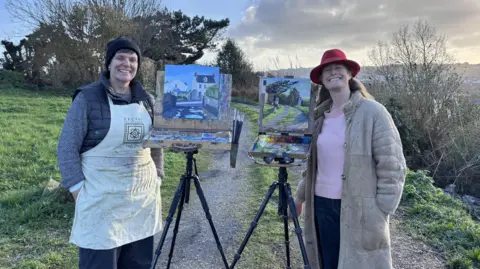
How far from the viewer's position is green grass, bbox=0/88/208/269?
3.61m

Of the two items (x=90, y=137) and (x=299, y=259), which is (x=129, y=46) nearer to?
(x=90, y=137)

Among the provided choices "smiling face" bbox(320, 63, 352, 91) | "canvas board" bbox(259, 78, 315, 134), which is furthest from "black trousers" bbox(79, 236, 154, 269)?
"smiling face" bbox(320, 63, 352, 91)

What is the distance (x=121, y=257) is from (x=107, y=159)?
783mm

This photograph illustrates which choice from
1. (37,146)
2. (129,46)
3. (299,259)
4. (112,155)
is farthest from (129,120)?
(37,146)

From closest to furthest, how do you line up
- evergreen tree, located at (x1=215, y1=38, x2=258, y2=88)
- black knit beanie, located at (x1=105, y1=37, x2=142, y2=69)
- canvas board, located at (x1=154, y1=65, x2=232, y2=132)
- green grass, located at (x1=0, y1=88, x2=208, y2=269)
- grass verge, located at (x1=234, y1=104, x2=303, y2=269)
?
black knit beanie, located at (x1=105, y1=37, x2=142, y2=69)
canvas board, located at (x1=154, y1=65, x2=232, y2=132)
green grass, located at (x1=0, y1=88, x2=208, y2=269)
grass verge, located at (x1=234, y1=104, x2=303, y2=269)
evergreen tree, located at (x1=215, y1=38, x2=258, y2=88)

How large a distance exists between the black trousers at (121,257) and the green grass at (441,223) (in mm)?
3288

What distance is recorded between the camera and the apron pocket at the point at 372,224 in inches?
91.4

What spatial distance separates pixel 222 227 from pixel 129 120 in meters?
2.75

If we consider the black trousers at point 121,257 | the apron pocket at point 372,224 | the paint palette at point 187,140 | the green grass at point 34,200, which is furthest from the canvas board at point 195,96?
the green grass at point 34,200

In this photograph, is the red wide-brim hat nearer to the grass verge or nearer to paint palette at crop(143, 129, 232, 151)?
paint palette at crop(143, 129, 232, 151)

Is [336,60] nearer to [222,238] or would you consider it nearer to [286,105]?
[286,105]

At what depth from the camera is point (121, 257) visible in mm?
2484

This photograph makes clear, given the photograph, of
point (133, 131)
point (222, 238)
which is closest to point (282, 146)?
point (133, 131)

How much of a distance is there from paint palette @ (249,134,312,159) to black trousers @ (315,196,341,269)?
1.34ft
